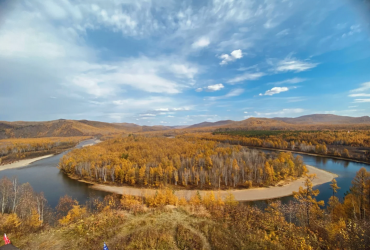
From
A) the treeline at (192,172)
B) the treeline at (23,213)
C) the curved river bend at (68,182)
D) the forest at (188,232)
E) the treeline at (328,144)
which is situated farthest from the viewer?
the treeline at (328,144)

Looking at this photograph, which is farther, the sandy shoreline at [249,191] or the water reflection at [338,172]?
the sandy shoreline at [249,191]

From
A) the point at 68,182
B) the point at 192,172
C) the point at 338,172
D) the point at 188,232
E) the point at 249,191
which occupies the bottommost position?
the point at 338,172

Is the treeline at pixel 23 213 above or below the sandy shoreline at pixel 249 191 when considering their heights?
above

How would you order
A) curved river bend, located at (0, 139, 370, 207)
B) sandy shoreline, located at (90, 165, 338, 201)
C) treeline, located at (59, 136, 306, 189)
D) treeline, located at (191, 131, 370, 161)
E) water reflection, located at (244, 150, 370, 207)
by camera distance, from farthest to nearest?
treeline, located at (191, 131, 370, 161)
treeline, located at (59, 136, 306, 189)
curved river bend, located at (0, 139, 370, 207)
sandy shoreline, located at (90, 165, 338, 201)
water reflection, located at (244, 150, 370, 207)

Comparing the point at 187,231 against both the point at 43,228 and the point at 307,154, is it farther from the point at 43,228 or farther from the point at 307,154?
the point at 307,154

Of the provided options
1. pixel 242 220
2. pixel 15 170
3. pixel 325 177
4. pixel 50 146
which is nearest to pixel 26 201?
pixel 242 220

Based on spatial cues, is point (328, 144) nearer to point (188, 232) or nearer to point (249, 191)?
point (249, 191)

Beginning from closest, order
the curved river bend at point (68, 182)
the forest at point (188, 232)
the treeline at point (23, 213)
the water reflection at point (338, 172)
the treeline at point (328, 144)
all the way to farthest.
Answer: the forest at point (188, 232), the treeline at point (23, 213), the water reflection at point (338, 172), the curved river bend at point (68, 182), the treeline at point (328, 144)

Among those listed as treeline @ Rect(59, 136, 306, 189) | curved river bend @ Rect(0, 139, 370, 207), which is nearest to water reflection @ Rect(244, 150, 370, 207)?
curved river bend @ Rect(0, 139, 370, 207)

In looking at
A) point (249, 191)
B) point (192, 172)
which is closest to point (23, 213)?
point (192, 172)

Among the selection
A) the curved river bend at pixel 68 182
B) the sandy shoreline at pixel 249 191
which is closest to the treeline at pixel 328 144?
the curved river bend at pixel 68 182

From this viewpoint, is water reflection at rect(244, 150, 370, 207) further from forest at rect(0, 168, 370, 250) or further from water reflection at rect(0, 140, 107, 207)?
water reflection at rect(0, 140, 107, 207)

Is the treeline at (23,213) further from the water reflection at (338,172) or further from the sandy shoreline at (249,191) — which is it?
the water reflection at (338,172)
